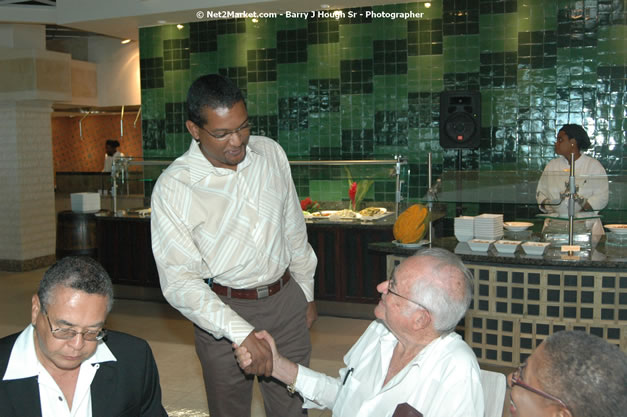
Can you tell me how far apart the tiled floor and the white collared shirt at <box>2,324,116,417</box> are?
7.30 feet

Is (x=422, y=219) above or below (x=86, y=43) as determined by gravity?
below

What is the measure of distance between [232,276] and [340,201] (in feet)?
12.7

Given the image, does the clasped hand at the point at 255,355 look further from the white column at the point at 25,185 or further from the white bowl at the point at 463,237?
the white column at the point at 25,185

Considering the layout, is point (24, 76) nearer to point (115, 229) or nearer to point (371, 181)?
point (115, 229)

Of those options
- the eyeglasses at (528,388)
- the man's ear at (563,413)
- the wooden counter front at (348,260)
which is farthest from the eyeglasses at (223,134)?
the wooden counter front at (348,260)

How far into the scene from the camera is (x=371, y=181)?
596 cm

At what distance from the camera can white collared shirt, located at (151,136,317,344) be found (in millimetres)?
2355

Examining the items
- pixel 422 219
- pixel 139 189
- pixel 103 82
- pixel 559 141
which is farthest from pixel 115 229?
pixel 103 82

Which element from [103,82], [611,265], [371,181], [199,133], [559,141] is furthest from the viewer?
[103,82]

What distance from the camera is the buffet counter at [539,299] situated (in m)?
3.91

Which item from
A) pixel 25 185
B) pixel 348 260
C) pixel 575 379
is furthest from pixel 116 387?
pixel 25 185

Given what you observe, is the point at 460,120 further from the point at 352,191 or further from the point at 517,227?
the point at 517,227

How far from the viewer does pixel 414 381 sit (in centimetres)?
180

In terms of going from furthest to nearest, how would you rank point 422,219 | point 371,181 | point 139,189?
point 139,189
point 371,181
point 422,219
